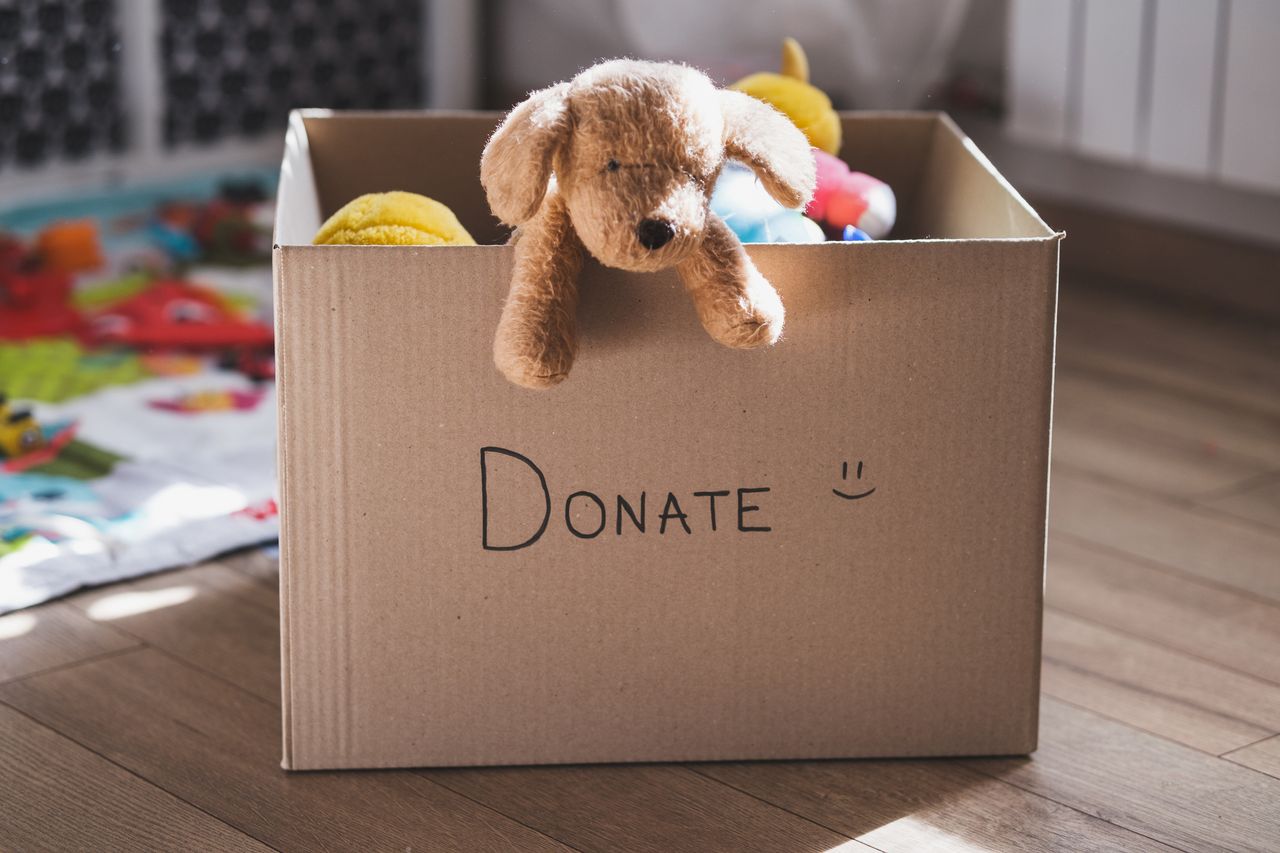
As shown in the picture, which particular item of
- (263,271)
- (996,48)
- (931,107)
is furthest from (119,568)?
(996,48)

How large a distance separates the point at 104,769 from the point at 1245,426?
48.2 inches

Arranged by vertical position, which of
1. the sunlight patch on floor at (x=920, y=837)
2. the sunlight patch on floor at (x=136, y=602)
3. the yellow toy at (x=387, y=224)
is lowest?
the sunlight patch on floor at (x=920, y=837)

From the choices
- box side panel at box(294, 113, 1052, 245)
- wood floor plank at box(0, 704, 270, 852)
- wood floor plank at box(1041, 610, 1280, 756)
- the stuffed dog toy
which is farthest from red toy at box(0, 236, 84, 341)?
wood floor plank at box(1041, 610, 1280, 756)

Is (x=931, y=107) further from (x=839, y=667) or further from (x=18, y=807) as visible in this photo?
(x=18, y=807)

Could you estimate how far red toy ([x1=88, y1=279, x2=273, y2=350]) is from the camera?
168 centimetres

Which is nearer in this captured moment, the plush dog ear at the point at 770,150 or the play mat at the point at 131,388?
the plush dog ear at the point at 770,150

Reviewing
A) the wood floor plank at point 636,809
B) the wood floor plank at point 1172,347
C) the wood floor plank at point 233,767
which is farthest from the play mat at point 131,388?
the wood floor plank at point 1172,347

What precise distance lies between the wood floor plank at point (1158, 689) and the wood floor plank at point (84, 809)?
23.2 inches

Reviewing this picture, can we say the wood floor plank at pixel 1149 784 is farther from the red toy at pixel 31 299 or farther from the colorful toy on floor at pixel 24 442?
the red toy at pixel 31 299

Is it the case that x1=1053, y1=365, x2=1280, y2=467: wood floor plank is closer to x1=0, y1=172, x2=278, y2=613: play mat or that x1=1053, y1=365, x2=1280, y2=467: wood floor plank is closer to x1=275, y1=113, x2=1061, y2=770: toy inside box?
x1=275, y1=113, x2=1061, y2=770: toy inside box

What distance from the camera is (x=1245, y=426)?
1.56m

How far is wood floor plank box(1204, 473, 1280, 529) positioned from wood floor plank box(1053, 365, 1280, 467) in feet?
0.23

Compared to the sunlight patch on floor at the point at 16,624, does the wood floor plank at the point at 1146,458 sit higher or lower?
A: higher

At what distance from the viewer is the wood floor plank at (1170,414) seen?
1.52 m
